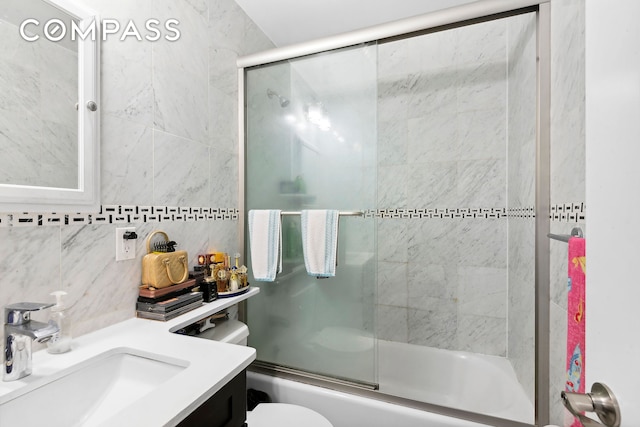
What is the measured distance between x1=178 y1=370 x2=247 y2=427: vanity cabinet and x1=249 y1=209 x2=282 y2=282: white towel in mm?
782

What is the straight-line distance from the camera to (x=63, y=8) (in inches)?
36.2

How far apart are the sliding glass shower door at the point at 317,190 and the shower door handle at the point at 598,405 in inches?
43.8

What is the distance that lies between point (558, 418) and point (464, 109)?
5.55ft

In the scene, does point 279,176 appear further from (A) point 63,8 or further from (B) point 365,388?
(B) point 365,388

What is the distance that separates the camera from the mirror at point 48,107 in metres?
0.81

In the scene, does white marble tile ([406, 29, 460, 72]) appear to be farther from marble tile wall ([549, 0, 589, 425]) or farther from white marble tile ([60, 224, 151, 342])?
white marble tile ([60, 224, 151, 342])

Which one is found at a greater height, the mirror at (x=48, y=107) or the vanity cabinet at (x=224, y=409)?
the mirror at (x=48, y=107)

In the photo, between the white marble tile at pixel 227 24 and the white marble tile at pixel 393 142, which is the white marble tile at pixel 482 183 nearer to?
the white marble tile at pixel 393 142

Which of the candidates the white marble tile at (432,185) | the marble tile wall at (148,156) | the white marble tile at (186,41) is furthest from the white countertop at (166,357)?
the white marble tile at (432,185)

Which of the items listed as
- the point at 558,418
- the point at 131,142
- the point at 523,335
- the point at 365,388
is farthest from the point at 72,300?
the point at 523,335

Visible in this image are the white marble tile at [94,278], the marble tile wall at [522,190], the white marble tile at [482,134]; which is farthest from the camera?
the white marble tile at [482,134]

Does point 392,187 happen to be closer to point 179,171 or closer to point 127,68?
point 179,171

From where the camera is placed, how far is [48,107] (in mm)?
888

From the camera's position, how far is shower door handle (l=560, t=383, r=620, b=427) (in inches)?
14.1
